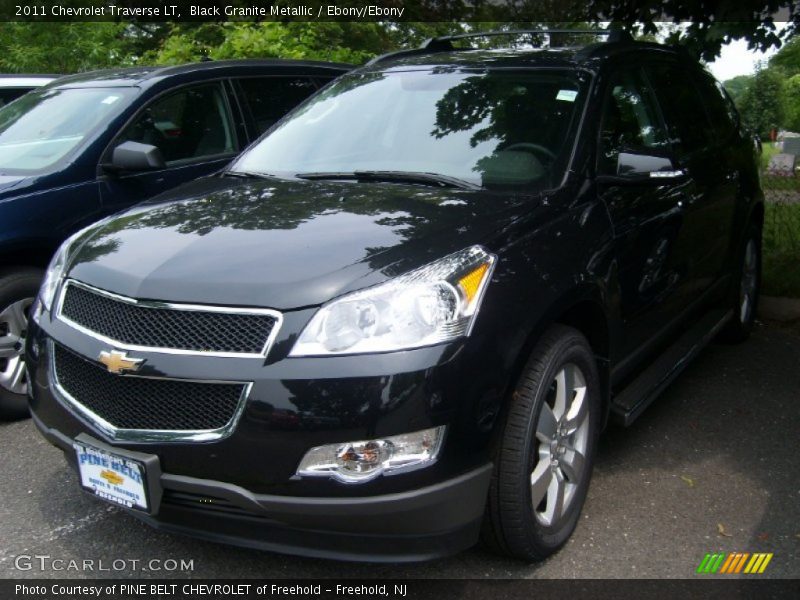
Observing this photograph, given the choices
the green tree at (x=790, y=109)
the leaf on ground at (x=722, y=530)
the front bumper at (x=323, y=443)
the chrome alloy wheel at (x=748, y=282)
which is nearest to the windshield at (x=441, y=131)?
the front bumper at (x=323, y=443)

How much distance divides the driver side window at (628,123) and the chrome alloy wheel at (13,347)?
→ 2983mm

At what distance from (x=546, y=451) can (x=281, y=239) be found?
1.18 m

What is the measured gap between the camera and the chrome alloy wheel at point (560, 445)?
292cm

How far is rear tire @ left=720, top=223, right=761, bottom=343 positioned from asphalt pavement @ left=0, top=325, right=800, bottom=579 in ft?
3.07

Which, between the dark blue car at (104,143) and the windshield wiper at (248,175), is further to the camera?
the dark blue car at (104,143)

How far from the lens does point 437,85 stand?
12.9ft

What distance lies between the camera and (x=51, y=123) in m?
5.17

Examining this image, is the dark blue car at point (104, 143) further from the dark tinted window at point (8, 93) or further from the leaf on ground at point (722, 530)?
the leaf on ground at point (722, 530)

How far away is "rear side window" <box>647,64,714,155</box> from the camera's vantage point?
429cm

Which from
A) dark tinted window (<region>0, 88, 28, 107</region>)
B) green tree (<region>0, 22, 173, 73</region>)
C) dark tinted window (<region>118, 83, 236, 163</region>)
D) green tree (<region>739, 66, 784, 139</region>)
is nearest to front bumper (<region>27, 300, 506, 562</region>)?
dark tinted window (<region>118, 83, 236, 163</region>)

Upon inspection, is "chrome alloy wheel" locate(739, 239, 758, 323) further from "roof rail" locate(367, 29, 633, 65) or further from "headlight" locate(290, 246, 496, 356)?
"headlight" locate(290, 246, 496, 356)

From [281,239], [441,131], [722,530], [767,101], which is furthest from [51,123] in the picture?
[767,101]

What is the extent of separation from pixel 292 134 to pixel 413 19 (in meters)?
8.72

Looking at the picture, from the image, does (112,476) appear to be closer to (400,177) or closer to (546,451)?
(546,451)
